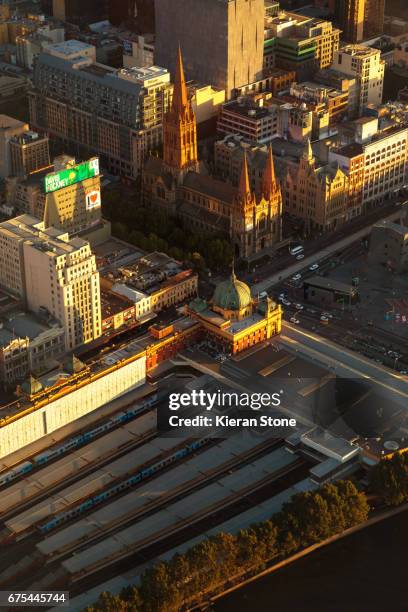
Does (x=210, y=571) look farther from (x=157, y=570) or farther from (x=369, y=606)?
(x=369, y=606)

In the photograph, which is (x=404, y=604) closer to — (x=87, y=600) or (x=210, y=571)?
(x=210, y=571)

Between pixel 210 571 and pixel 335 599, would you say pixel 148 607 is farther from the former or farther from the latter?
→ pixel 335 599

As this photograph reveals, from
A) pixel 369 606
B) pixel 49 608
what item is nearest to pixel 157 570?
pixel 49 608

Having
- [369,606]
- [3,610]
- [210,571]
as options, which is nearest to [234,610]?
[210,571]

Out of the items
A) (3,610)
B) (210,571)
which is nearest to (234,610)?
(210,571)

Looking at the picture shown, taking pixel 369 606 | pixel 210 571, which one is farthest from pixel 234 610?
pixel 369 606

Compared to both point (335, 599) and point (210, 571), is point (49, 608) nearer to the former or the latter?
point (210, 571)
